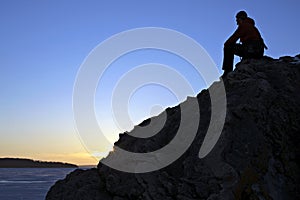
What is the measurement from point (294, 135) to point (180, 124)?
304 cm

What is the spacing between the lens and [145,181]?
8.73 metres

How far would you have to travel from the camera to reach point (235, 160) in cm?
870

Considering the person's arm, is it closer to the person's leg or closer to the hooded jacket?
Result: the hooded jacket

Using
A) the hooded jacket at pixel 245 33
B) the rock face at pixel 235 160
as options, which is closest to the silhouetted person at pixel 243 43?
the hooded jacket at pixel 245 33

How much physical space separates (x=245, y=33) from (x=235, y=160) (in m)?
5.21

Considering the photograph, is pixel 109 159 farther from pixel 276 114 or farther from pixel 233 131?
pixel 276 114

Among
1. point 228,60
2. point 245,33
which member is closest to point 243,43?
point 245,33

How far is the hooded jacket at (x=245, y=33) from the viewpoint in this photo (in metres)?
12.2

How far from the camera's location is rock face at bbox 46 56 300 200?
8.40 metres

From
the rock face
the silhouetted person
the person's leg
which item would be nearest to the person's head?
the silhouetted person

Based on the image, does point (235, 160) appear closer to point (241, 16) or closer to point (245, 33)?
point (245, 33)

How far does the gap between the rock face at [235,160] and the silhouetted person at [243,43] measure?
1.35 m

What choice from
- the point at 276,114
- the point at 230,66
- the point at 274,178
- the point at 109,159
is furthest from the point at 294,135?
the point at 109,159

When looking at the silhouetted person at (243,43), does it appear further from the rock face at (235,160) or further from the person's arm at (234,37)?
the rock face at (235,160)
